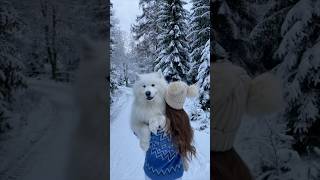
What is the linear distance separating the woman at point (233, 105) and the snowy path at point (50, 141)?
4.16ft

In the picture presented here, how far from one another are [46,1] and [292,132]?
2379 millimetres

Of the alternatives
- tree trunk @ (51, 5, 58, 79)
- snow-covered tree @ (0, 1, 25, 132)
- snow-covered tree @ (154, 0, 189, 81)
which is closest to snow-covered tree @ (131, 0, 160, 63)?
snow-covered tree @ (154, 0, 189, 81)

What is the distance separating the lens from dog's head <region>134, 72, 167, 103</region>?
11.7 ft

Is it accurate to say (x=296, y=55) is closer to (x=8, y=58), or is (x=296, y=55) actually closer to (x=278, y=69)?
(x=278, y=69)

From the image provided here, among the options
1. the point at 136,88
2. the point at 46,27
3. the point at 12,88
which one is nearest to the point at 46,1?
the point at 46,27

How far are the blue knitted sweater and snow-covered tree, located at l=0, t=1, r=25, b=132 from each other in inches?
49.7

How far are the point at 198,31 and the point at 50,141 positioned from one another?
62.5 inches

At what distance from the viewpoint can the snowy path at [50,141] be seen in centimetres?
371

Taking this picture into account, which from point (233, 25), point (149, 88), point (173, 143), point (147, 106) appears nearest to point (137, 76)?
point (149, 88)

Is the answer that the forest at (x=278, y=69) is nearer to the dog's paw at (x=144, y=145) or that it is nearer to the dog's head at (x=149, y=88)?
the dog's head at (x=149, y=88)

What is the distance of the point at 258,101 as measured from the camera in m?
3.67

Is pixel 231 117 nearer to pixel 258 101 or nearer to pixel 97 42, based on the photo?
pixel 258 101

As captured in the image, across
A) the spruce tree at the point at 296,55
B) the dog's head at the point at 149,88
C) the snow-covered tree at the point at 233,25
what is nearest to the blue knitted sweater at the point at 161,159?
the dog's head at the point at 149,88

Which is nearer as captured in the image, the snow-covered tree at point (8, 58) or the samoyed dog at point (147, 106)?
the samoyed dog at point (147, 106)
